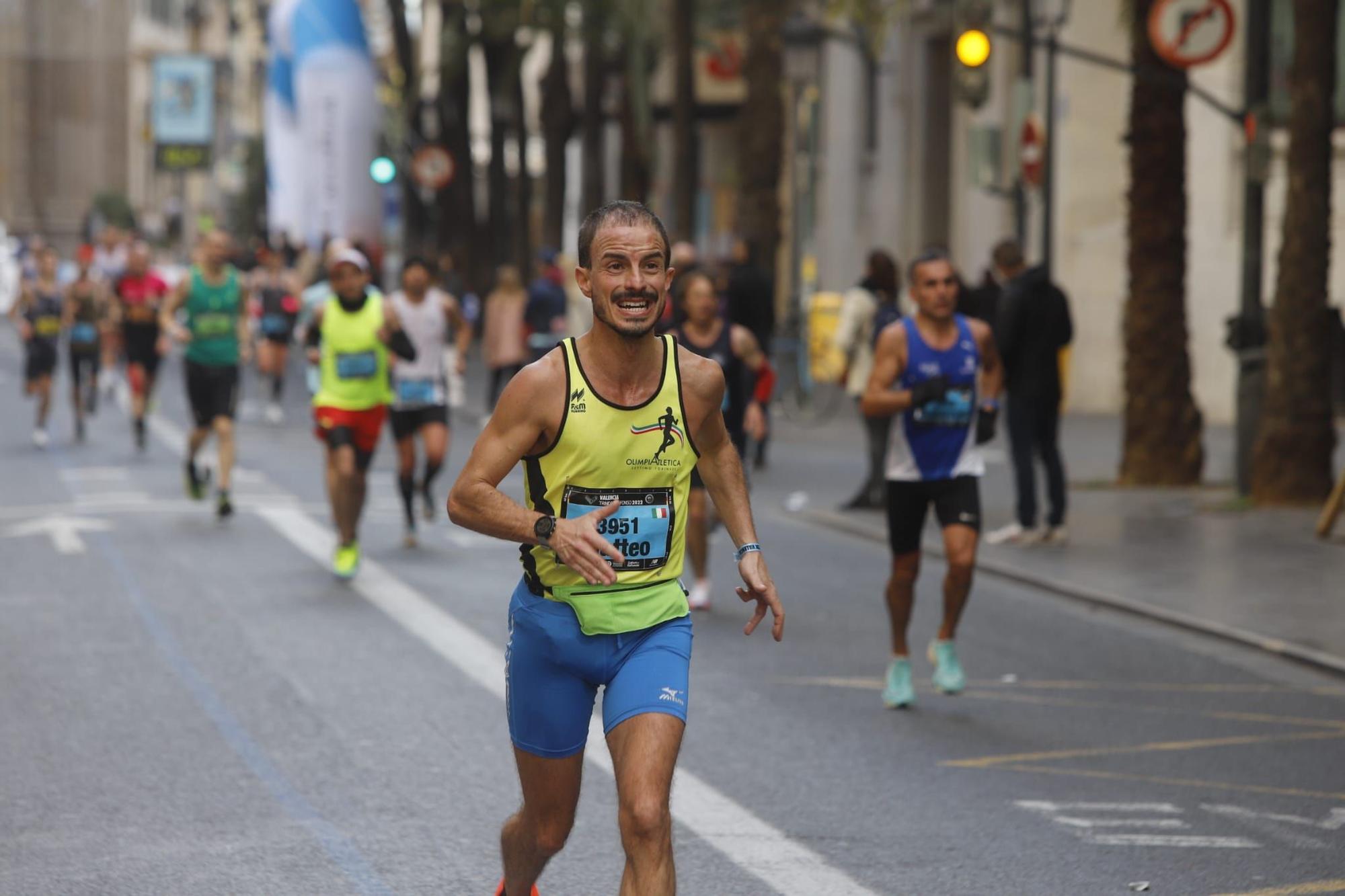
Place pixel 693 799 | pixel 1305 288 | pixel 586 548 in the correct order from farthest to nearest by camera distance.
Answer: pixel 1305 288, pixel 693 799, pixel 586 548

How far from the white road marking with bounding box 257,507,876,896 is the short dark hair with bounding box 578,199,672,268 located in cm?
206

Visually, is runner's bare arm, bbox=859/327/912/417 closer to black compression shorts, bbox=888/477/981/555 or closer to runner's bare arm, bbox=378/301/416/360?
black compression shorts, bbox=888/477/981/555

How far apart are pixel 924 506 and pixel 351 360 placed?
5023 millimetres

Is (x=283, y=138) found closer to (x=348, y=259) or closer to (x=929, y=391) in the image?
(x=348, y=259)

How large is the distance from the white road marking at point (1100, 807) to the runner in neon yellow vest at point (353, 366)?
635 cm

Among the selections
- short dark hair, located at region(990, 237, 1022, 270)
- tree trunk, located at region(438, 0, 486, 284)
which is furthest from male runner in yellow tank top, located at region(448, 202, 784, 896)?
tree trunk, located at region(438, 0, 486, 284)

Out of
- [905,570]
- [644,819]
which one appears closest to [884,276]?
[905,570]

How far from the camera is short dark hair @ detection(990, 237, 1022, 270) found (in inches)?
612

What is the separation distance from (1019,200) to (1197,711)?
1580 centimetres

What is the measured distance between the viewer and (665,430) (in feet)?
16.6

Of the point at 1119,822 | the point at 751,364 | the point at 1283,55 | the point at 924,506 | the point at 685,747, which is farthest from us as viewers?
the point at 1283,55

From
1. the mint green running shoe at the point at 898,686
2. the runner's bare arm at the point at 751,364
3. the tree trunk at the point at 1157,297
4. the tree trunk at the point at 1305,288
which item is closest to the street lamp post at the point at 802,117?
the tree trunk at the point at 1157,297

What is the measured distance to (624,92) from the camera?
131 feet

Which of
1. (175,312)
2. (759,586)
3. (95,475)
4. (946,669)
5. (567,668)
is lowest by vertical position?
(95,475)
